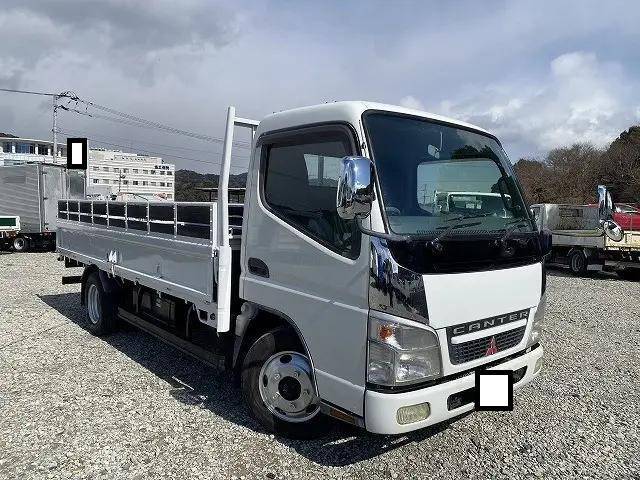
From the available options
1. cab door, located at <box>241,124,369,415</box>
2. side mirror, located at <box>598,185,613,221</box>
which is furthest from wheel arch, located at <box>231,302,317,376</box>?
side mirror, located at <box>598,185,613,221</box>

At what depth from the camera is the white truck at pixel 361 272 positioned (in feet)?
9.05

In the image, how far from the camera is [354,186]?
2.54 metres

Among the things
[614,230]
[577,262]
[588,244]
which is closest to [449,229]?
[614,230]

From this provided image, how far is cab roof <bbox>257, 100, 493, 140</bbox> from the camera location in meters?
3.03

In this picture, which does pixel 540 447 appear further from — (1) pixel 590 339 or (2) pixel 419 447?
(1) pixel 590 339

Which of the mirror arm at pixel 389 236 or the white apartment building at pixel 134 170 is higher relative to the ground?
the white apartment building at pixel 134 170

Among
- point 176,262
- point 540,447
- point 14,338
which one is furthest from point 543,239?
point 14,338

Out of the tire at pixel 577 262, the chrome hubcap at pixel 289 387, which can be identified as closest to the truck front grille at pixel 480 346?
the chrome hubcap at pixel 289 387

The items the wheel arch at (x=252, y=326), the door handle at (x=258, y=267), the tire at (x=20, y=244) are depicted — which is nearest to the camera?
the door handle at (x=258, y=267)

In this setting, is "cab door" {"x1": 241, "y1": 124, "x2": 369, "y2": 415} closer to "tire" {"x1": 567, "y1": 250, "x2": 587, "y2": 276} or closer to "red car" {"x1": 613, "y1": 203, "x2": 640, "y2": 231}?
"tire" {"x1": 567, "y1": 250, "x2": 587, "y2": 276}

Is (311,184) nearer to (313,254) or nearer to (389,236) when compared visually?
(313,254)

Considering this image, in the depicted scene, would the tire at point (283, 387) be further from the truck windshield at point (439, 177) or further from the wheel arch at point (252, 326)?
the truck windshield at point (439, 177)

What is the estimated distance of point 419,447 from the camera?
3486mm

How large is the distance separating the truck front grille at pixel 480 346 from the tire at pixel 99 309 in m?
4.65
